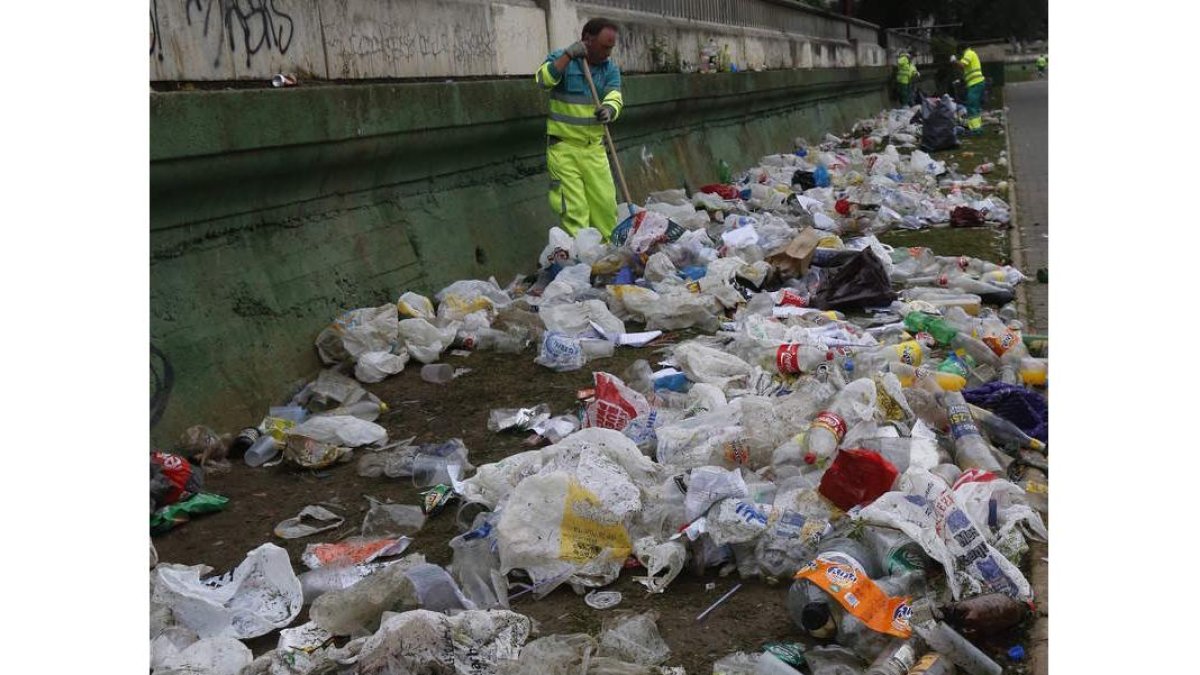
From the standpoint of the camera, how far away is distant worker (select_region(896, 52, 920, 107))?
26.8 meters

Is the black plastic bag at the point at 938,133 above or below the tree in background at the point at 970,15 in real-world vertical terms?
below

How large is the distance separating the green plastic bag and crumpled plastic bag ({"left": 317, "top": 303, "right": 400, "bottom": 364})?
1407mm

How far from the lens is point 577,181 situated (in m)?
7.81

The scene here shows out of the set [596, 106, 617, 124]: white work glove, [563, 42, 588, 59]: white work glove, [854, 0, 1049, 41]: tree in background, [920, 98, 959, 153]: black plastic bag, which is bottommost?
[920, 98, 959, 153]: black plastic bag

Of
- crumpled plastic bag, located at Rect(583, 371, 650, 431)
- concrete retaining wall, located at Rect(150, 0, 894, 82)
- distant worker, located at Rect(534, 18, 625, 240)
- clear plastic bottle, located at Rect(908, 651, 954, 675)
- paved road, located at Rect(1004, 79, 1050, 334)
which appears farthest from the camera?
distant worker, located at Rect(534, 18, 625, 240)

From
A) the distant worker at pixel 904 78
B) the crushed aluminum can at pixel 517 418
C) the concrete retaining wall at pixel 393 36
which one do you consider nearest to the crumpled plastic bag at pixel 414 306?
the concrete retaining wall at pixel 393 36

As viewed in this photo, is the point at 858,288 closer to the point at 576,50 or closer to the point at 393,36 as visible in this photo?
the point at 576,50

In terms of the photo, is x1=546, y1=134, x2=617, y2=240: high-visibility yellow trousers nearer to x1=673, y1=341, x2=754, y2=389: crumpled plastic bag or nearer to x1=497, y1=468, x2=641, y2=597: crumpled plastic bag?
x1=673, y1=341, x2=754, y2=389: crumpled plastic bag

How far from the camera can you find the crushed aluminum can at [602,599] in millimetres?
3168

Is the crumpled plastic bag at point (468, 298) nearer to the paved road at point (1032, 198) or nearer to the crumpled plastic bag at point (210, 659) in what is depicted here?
the paved road at point (1032, 198)

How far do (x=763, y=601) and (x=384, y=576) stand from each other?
101cm

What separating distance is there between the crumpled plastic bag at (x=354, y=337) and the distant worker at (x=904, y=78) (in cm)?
2315

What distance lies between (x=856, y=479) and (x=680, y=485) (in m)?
0.53

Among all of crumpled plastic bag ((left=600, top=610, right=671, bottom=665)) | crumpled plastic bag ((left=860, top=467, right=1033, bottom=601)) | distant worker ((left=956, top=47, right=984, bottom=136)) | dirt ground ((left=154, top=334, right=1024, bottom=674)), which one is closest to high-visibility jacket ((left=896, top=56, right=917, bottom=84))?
distant worker ((left=956, top=47, right=984, bottom=136))
